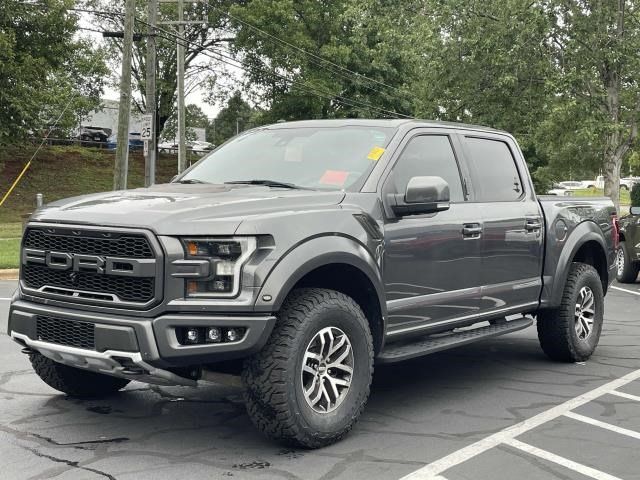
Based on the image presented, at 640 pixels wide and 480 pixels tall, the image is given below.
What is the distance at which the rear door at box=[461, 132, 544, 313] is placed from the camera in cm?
588

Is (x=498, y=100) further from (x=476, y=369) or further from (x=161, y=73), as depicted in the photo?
(x=161, y=73)

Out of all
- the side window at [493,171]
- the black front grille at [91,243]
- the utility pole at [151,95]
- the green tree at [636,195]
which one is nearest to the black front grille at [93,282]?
the black front grille at [91,243]

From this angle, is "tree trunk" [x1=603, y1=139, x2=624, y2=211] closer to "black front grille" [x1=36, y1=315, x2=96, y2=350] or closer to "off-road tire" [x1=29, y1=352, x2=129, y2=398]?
"off-road tire" [x1=29, y1=352, x2=129, y2=398]

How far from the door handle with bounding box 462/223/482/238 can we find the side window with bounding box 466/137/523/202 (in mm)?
331

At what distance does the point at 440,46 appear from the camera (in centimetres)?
2550

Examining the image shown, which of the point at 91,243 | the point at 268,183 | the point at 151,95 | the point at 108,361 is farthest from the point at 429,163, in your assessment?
the point at 151,95

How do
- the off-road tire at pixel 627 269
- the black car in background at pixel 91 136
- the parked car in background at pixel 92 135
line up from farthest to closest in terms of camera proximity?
1. the parked car in background at pixel 92 135
2. the black car in background at pixel 91 136
3. the off-road tire at pixel 627 269

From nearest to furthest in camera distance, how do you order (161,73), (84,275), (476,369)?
1. (84,275)
2. (476,369)
3. (161,73)

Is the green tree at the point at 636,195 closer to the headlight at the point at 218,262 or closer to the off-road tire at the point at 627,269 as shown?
the off-road tire at the point at 627,269

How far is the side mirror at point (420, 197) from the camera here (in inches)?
195

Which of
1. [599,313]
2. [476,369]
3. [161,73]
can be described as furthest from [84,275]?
[161,73]

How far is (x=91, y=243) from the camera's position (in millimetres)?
4266

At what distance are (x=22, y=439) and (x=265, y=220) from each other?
74.5 inches

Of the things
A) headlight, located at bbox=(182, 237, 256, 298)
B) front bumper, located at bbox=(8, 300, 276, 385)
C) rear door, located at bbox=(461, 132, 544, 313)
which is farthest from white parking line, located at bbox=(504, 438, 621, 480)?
headlight, located at bbox=(182, 237, 256, 298)
